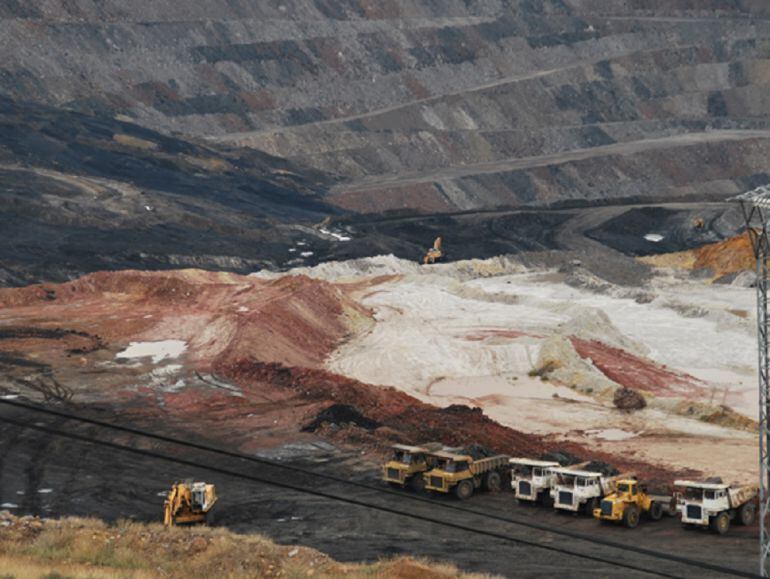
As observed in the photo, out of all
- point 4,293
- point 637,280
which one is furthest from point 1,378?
point 637,280

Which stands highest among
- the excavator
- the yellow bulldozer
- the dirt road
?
the dirt road

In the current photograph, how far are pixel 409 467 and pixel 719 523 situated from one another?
939 centimetres

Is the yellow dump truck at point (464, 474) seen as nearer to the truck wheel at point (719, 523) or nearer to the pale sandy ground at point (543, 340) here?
the truck wheel at point (719, 523)

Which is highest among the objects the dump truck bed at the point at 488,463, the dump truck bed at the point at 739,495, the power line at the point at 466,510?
the dump truck bed at the point at 488,463

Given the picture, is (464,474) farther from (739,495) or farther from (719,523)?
(739,495)

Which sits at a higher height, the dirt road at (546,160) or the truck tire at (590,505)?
the dirt road at (546,160)

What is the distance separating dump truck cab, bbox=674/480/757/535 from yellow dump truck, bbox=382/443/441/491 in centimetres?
798

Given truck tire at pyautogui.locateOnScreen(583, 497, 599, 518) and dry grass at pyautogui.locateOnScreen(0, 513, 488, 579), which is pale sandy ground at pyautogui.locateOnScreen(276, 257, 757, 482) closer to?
truck tire at pyautogui.locateOnScreen(583, 497, 599, 518)

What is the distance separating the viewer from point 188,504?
37.7 metres

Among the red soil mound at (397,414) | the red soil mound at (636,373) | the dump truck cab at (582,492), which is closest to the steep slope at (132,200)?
the red soil mound at (397,414)

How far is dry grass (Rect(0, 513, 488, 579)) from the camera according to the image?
94.5 feet

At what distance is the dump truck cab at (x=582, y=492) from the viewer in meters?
39.8

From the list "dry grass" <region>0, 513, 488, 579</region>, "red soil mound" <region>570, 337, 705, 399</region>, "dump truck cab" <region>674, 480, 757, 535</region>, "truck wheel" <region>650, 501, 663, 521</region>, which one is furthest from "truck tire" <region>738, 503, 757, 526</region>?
"red soil mound" <region>570, 337, 705, 399</region>

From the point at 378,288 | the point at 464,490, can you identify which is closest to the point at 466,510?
the point at 464,490
